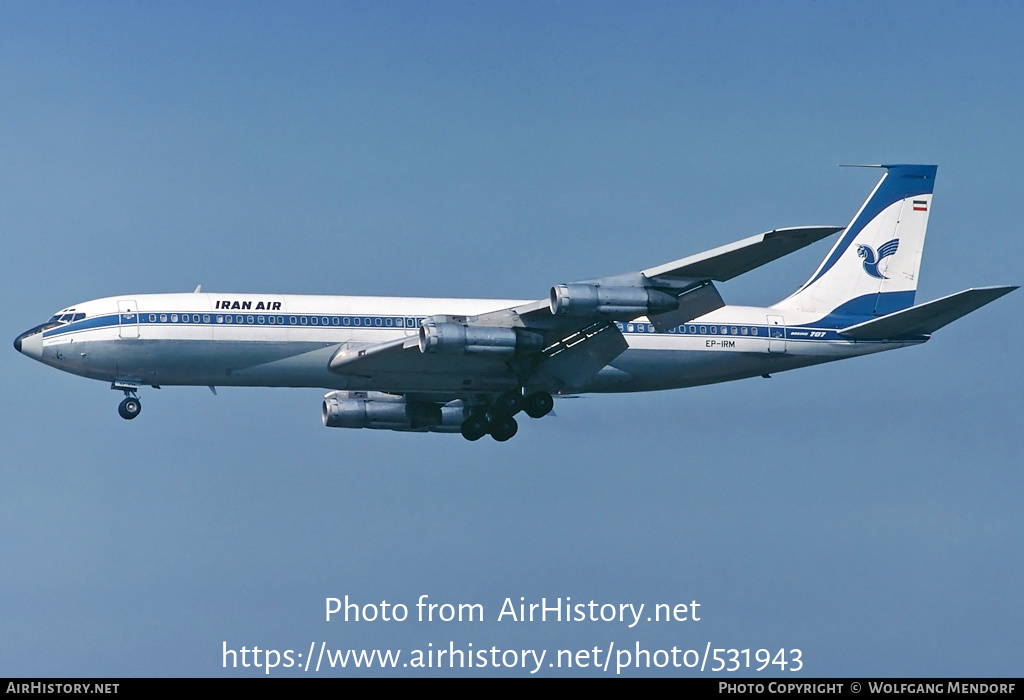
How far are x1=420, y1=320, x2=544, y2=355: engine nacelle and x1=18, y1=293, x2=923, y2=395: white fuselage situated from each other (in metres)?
4.17

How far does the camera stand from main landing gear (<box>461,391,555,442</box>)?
49.3m

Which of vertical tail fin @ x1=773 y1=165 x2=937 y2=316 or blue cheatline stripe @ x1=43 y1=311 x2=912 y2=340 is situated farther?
vertical tail fin @ x1=773 y1=165 x2=937 y2=316

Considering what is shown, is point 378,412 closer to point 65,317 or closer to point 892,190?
point 65,317

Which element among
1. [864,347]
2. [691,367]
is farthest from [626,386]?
[864,347]

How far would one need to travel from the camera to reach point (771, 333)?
52.1 m

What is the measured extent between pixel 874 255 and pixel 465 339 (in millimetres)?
18716

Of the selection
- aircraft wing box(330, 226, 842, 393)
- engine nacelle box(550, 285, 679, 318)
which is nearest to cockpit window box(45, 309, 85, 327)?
aircraft wing box(330, 226, 842, 393)

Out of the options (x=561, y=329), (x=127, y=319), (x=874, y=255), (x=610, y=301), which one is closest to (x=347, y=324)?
(x=127, y=319)

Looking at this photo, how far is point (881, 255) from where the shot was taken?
5509 cm

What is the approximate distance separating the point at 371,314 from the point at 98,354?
30.7 feet

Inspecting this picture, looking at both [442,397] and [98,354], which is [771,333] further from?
[98,354]

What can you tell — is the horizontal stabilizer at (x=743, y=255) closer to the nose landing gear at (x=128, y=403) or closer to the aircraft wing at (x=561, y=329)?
the aircraft wing at (x=561, y=329)

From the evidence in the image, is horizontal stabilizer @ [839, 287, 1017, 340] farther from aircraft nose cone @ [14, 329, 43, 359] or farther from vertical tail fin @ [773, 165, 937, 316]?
aircraft nose cone @ [14, 329, 43, 359]
